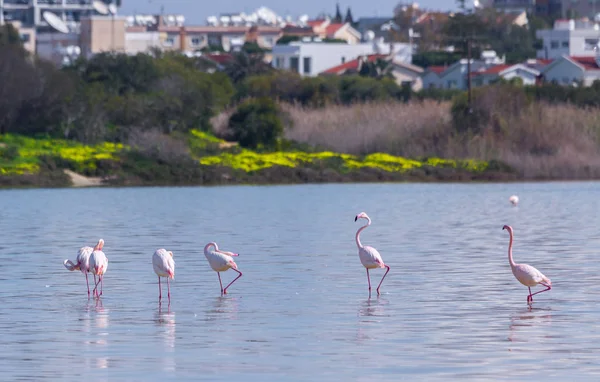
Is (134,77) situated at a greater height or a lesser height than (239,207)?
greater

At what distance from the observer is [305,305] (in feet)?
62.7

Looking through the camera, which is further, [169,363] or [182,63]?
[182,63]

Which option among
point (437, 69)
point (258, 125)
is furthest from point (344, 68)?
point (258, 125)

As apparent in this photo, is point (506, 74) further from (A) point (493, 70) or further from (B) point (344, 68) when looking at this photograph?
(B) point (344, 68)

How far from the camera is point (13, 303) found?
64.3 feet

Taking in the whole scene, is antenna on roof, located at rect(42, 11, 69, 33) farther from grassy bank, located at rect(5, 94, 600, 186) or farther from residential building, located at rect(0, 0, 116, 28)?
grassy bank, located at rect(5, 94, 600, 186)

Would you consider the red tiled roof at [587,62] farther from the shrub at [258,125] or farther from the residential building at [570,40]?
the shrub at [258,125]

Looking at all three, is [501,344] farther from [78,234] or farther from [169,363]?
[78,234]

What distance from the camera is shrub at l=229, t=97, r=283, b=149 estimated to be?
6906 cm

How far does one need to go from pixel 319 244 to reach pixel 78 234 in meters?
7.09

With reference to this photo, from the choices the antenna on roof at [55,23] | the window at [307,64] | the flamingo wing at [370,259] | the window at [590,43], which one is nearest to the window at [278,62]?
the window at [307,64]

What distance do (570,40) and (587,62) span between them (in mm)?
20019

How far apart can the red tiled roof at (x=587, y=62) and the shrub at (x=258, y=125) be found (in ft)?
154

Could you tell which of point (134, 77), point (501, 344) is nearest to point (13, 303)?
point (501, 344)
